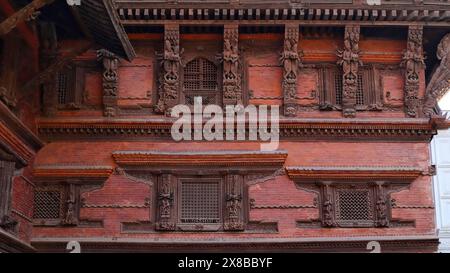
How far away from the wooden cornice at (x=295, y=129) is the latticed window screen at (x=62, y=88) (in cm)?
52

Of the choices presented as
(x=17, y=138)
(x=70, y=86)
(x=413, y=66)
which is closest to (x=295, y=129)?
(x=413, y=66)

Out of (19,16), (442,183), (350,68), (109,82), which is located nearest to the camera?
(19,16)

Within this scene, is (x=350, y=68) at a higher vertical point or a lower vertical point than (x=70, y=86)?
higher

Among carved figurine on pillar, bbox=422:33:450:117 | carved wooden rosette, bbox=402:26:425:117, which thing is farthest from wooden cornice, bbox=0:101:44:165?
carved figurine on pillar, bbox=422:33:450:117

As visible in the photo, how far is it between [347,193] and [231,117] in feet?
8.85

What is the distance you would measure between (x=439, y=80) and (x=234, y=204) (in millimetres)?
4787

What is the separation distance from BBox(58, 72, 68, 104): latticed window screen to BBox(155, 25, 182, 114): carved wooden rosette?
186cm

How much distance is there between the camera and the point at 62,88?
1452cm

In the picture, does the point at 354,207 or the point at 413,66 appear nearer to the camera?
the point at 354,207

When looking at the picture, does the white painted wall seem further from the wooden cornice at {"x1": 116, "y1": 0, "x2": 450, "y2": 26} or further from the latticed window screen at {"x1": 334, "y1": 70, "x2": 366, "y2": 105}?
the wooden cornice at {"x1": 116, "y1": 0, "x2": 450, "y2": 26}

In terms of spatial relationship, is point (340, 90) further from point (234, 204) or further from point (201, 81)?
point (234, 204)

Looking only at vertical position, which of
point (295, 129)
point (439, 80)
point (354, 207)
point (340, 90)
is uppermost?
point (439, 80)

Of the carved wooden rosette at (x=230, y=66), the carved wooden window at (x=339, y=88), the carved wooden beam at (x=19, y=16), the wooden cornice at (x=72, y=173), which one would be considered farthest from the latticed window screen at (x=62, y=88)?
the carved wooden window at (x=339, y=88)

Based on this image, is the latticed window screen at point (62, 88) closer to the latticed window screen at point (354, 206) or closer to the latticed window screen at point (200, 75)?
the latticed window screen at point (200, 75)
